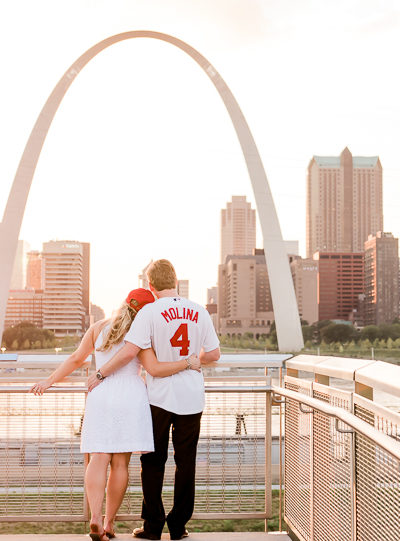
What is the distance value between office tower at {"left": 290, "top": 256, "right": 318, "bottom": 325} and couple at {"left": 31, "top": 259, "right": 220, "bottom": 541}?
142 metres

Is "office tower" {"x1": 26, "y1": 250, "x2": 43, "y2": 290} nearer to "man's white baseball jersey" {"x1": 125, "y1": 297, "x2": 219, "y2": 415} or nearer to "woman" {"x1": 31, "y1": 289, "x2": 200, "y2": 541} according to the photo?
"woman" {"x1": 31, "y1": 289, "x2": 200, "y2": 541}

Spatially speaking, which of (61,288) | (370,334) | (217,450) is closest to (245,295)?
(61,288)

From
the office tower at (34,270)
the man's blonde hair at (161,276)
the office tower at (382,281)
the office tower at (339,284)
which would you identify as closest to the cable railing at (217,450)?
the man's blonde hair at (161,276)

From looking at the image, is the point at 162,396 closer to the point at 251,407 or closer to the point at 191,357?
the point at 191,357

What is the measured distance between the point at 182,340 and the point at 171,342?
6 cm

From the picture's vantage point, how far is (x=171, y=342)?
3.68 metres

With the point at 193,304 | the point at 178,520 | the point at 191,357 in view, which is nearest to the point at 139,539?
the point at 178,520

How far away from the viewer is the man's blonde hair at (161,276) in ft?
12.4

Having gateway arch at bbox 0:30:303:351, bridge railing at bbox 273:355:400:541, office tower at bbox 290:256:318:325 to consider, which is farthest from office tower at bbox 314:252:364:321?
bridge railing at bbox 273:355:400:541

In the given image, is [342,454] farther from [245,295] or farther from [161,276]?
[245,295]

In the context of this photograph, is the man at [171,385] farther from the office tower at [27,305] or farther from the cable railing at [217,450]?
the office tower at [27,305]

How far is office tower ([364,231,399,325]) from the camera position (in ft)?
454

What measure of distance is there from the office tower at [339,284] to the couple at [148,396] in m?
148

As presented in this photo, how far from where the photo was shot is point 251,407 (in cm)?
423
